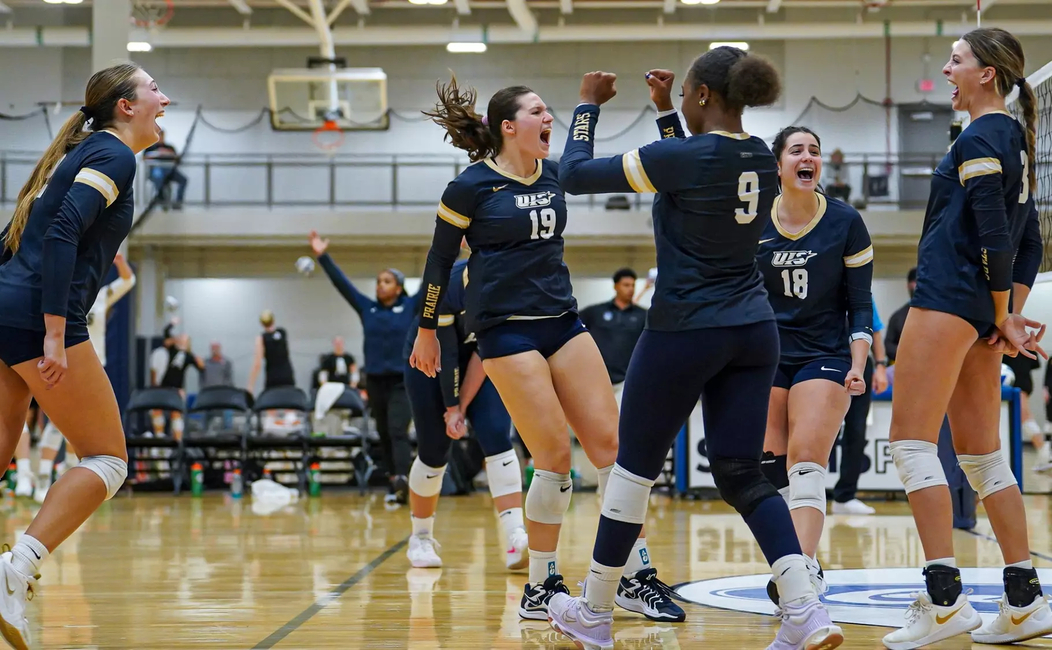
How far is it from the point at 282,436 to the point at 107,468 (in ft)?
24.8

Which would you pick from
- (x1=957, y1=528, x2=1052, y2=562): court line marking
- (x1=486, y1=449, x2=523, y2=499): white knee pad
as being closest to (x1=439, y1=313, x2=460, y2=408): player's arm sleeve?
(x1=486, y1=449, x2=523, y2=499): white knee pad

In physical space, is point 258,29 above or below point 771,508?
above

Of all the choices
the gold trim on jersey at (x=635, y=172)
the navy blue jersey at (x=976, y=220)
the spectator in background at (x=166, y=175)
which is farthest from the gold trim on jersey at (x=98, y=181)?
the spectator in background at (x=166, y=175)

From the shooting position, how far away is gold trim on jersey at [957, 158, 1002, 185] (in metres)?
A: 3.32

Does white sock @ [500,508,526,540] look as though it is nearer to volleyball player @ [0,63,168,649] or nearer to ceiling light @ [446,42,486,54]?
volleyball player @ [0,63,168,649]

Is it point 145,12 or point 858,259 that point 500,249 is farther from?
point 145,12

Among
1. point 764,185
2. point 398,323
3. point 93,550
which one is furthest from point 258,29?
point 764,185

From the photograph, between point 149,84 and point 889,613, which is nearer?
point 149,84

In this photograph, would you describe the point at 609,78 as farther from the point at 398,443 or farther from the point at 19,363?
the point at 398,443

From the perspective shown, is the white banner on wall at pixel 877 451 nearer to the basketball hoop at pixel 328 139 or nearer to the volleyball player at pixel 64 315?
the volleyball player at pixel 64 315

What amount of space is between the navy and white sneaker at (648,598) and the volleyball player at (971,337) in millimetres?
816

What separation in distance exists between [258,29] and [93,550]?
1618cm

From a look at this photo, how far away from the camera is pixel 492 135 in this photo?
4.07 m

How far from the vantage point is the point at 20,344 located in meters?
3.29
